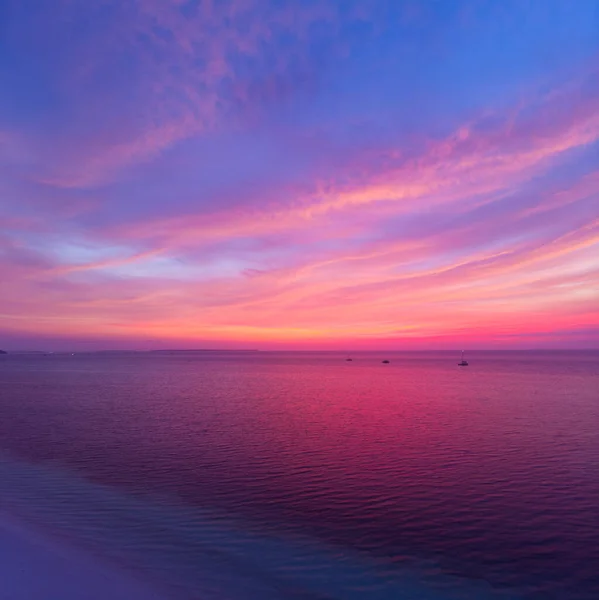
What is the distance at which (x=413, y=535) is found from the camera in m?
16.8

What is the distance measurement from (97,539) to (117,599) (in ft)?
19.5

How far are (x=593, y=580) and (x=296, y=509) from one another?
34.8ft

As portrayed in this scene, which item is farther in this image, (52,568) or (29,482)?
(29,482)

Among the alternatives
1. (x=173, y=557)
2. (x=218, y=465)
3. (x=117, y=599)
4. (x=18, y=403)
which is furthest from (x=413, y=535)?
(x=18, y=403)

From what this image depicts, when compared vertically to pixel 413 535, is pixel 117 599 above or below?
above

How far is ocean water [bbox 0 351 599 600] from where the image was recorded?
13.4 metres

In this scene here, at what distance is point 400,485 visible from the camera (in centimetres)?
2330

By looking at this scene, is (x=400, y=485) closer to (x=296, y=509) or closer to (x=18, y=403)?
(x=296, y=509)

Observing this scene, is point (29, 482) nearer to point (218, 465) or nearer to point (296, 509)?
point (218, 465)

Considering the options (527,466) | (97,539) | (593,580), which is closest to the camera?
(593,580)

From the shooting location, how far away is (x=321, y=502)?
20.6 metres

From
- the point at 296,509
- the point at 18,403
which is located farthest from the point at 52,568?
the point at 18,403

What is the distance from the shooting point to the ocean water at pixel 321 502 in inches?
527

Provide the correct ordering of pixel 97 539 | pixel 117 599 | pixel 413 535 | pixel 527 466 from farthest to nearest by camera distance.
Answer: pixel 527 466 → pixel 413 535 → pixel 97 539 → pixel 117 599
